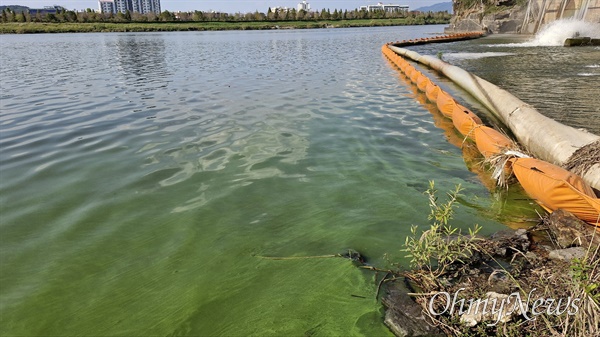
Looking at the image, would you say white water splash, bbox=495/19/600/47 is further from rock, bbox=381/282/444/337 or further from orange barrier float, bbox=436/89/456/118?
rock, bbox=381/282/444/337

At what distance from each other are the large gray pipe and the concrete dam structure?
29.4 m

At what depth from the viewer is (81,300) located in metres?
3.89

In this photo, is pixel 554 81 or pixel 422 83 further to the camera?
pixel 422 83

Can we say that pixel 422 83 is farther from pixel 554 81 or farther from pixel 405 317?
pixel 405 317

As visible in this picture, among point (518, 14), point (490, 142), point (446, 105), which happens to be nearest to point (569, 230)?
point (490, 142)

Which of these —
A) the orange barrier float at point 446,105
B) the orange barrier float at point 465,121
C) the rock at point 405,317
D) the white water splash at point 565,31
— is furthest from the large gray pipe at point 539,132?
the white water splash at point 565,31

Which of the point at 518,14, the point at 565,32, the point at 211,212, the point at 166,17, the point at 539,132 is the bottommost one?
the point at 211,212

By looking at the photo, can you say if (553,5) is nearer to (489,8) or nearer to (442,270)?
(489,8)

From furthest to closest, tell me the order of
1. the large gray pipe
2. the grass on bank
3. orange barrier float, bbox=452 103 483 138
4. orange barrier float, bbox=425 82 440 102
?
orange barrier float, bbox=425 82 440 102
orange barrier float, bbox=452 103 483 138
the large gray pipe
the grass on bank

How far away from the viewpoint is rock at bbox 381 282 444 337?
3277mm

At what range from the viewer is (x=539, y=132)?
24.1ft

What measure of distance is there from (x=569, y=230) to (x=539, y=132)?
11.7 feet

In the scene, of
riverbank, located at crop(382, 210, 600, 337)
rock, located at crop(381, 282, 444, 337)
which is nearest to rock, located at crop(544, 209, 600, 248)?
riverbank, located at crop(382, 210, 600, 337)

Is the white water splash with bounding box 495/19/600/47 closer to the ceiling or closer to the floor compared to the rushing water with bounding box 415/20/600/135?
closer to the ceiling
